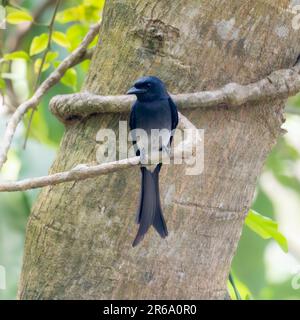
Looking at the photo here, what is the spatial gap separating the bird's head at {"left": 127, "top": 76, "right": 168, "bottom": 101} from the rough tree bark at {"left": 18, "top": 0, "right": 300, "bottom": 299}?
0.15ft

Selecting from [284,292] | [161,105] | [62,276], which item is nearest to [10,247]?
[62,276]

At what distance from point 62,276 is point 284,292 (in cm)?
171

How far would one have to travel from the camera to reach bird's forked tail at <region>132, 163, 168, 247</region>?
1.75m

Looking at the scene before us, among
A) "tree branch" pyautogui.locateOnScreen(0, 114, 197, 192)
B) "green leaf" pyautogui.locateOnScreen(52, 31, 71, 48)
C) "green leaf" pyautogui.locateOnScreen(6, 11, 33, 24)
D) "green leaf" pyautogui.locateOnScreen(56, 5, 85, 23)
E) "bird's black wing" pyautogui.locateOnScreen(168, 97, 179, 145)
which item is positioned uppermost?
"green leaf" pyautogui.locateOnScreen(6, 11, 33, 24)

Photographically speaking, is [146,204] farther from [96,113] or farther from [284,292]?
[284,292]

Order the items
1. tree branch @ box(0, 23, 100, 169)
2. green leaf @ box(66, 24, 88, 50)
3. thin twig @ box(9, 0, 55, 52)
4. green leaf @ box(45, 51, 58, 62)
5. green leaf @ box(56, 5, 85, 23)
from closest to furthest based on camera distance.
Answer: tree branch @ box(0, 23, 100, 169), green leaf @ box(45, 51, 58, 62), green leaf @ box(66, 24, 88, 50), green leaf @ box(56, 5, 85, 23), thin twig @ box(9, 0, 55, 52)

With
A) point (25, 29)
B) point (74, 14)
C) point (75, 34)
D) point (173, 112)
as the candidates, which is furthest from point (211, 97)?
point (25, 29)

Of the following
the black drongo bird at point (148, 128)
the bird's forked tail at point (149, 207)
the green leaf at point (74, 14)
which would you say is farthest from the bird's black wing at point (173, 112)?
the green leaf at point (74, 14)

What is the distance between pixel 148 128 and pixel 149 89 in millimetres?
180

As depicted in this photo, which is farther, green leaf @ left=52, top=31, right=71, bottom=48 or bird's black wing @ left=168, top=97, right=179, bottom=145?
green leaf @ left=52, top=31, right=71, bottom=48

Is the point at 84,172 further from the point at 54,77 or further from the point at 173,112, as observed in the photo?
the point at 54,77

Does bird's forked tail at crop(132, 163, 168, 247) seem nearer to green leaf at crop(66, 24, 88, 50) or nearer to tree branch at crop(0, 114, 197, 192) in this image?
tree branch at crop(0, 114, 197, 192)

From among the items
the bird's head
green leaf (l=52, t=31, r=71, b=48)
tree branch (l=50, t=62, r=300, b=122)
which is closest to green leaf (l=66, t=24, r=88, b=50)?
green leaf (l=52, t=31, r=71, b=48)

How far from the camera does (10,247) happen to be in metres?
2.71
